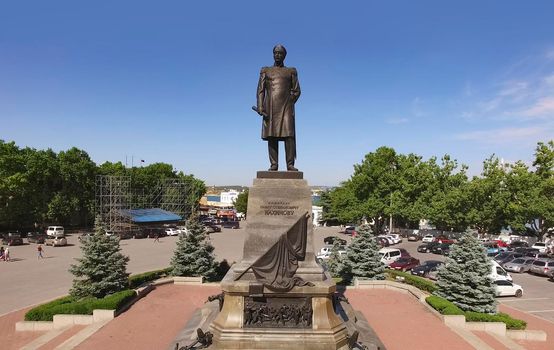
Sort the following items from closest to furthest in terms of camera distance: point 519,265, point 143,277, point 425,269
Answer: point 143,277
point 425,269
point 519,265

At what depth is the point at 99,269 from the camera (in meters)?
17.0

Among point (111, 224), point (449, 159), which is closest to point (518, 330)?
point (449, 159)

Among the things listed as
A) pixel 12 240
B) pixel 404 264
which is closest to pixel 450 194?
pixel 404 264

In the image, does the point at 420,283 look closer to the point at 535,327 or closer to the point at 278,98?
the point at 535,327

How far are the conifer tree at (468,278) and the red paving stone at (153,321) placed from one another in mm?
10045

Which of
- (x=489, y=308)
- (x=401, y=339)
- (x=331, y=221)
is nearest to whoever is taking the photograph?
(x=401, y=339)

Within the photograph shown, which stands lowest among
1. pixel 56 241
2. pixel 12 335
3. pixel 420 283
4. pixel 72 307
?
pixel 12 335

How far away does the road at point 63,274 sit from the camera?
18.8m

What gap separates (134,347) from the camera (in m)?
11.8

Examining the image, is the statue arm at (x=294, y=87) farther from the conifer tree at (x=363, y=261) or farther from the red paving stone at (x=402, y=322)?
the conifer tree at (x=363, y=261)

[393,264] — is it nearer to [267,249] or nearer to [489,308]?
[489,308]

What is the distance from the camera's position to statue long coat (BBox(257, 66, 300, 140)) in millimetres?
11555

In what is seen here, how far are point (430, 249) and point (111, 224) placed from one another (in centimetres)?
3557

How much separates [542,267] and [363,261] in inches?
590
